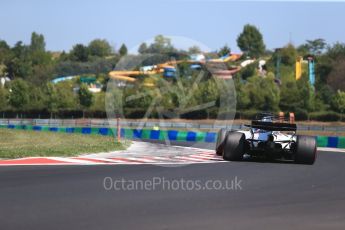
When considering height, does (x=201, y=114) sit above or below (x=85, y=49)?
below

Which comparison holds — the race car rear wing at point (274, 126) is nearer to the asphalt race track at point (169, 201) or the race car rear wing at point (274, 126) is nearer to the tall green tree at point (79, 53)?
the asphalt race track at point (169, 201)

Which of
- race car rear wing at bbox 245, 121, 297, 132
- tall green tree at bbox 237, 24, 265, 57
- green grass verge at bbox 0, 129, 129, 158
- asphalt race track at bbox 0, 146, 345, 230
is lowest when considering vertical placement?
asphalt race track at bbox 0, 146, 345, 230

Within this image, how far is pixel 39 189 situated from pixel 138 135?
92.5 ft

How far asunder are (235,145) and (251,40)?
5634 inches

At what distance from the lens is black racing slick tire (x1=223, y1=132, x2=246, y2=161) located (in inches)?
680

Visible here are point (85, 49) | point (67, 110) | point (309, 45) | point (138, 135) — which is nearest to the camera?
point (138, 135)

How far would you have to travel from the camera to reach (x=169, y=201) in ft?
31.1

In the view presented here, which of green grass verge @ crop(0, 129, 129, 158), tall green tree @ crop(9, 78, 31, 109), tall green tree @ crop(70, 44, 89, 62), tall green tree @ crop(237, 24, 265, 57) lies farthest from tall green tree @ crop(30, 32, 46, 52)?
green grass verge @ crop(0, 129, 129, 158)

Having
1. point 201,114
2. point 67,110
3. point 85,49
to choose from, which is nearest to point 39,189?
point 201,114

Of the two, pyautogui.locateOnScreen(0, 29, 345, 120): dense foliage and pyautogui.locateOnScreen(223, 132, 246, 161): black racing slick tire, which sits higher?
pyautogui.locateOnScreen(0, 29, 345, 120): dense foliage

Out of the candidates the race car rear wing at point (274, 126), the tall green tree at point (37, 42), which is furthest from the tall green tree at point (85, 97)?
the tall green tree at point (37, 42)

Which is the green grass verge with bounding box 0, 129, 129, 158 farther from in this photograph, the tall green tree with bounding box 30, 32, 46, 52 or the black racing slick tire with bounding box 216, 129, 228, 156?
the tall green tree with bounding box 30, 32, 46, 52

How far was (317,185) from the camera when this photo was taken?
39.6 feet

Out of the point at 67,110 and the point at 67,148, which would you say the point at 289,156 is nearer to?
the point at 67,148
